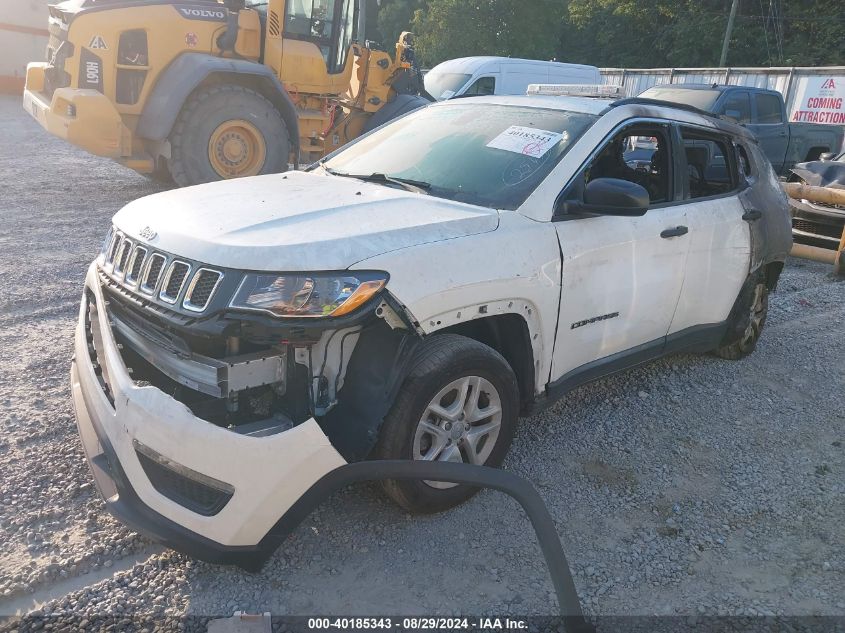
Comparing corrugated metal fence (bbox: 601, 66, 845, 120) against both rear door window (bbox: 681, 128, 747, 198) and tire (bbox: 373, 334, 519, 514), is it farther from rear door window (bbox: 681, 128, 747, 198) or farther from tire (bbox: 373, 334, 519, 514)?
tire (bbox: 373, 334, 519, 514)

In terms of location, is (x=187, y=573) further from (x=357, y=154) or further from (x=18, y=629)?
(x=357, y=154)

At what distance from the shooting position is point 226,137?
8.88m

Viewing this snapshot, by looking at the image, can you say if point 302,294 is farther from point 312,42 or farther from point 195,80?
point 312,42

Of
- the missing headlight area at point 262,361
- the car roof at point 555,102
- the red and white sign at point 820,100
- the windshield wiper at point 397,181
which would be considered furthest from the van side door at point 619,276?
the red and white sign at point 820,100

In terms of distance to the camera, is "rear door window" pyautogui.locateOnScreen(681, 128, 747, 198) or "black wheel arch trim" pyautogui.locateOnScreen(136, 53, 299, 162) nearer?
"rear door window" pyautogui.locateOnScreen(681, 128, 747, 198)

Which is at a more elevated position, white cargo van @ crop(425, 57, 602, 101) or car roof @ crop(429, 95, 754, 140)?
white cargo van @ crop(425, 57, 602, 101)

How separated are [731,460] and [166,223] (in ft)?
10.0

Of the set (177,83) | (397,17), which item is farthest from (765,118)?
(397,17)

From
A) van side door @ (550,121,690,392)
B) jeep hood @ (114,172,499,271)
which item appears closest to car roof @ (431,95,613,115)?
van side door @ (550,121,690,392)

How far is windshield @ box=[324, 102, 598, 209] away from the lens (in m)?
3.37

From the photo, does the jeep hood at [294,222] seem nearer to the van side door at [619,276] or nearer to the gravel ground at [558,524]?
the van side door at [619,276]

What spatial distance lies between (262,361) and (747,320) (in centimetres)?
364

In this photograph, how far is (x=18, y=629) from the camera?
92.7 inches

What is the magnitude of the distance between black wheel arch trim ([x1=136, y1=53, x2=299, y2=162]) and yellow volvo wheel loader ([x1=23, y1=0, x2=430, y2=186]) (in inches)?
0.6
